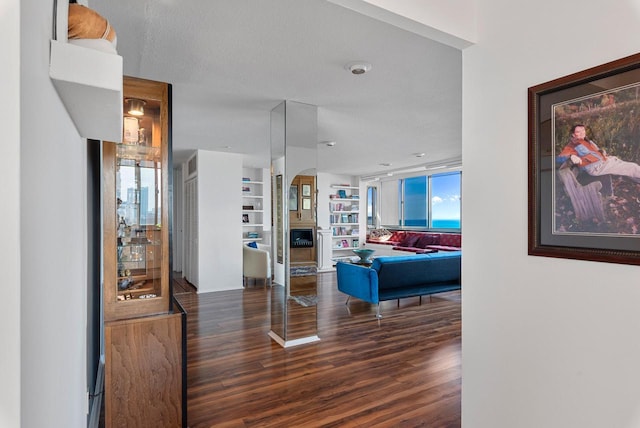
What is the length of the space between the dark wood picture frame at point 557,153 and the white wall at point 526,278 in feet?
0.14

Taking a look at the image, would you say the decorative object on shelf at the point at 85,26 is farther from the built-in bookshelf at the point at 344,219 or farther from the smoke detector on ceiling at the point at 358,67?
the built-in bookshelf at the point at 344,219

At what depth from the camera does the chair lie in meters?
6.79

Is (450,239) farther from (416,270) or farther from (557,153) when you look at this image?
(557,153)

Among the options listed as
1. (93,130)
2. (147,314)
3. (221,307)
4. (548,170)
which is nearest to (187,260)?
(221,307)

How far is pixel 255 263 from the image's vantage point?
22.4 ft

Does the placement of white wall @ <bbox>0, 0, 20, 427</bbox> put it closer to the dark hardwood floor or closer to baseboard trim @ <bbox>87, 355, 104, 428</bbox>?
baseboard trim @ <bbox>87, 355, 104, 428</bbox>

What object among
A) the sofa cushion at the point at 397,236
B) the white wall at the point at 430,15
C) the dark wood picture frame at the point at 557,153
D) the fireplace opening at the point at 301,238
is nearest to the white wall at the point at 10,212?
the white wall at the point at 430,15

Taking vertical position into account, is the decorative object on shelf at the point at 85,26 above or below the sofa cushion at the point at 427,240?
above

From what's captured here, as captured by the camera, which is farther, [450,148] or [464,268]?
[450,148]

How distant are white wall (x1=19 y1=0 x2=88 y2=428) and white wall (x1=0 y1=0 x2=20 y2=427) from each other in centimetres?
1

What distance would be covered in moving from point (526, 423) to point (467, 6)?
6.42ft

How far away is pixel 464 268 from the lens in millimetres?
1845

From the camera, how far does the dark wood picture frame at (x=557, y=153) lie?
1256 mm

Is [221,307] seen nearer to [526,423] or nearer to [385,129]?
[385,129]
